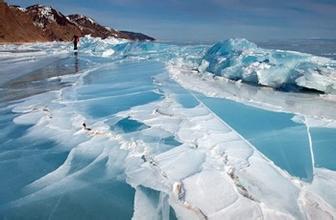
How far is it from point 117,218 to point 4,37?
60.5 meters

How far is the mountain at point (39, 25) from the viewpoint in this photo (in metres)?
61.5

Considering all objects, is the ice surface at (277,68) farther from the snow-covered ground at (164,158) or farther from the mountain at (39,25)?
the mountain at (39,25)

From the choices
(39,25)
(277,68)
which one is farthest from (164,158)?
(39,25)

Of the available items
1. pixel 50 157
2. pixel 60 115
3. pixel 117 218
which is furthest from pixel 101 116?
pixel 117 218

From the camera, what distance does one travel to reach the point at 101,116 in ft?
19.4

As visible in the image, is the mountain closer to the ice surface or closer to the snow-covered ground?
the ice surface

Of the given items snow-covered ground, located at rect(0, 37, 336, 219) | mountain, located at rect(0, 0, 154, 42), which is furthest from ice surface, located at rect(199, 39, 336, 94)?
mountain, located at rect(0, 0, 154, 42)

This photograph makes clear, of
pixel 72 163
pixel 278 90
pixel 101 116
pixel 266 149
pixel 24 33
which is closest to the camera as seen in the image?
pixel 72 163

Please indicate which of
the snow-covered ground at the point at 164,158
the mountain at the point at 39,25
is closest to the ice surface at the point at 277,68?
the snow-covered ground at the point at 164,158

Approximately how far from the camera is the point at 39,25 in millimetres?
88438

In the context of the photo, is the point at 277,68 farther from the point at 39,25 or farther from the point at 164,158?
the point at 39,25

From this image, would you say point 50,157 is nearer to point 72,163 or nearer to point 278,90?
point 72,163

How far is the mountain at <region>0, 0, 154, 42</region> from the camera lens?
61.5 metres

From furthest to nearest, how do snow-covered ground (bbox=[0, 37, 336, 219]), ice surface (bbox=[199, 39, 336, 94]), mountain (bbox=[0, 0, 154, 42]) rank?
mountain (bbox=[0, 0, 154, 42]) → ice surface (bbox=[199, 39, 336, 94]) → snow-covered ground (bbox=[0, 37, 336, 219])
